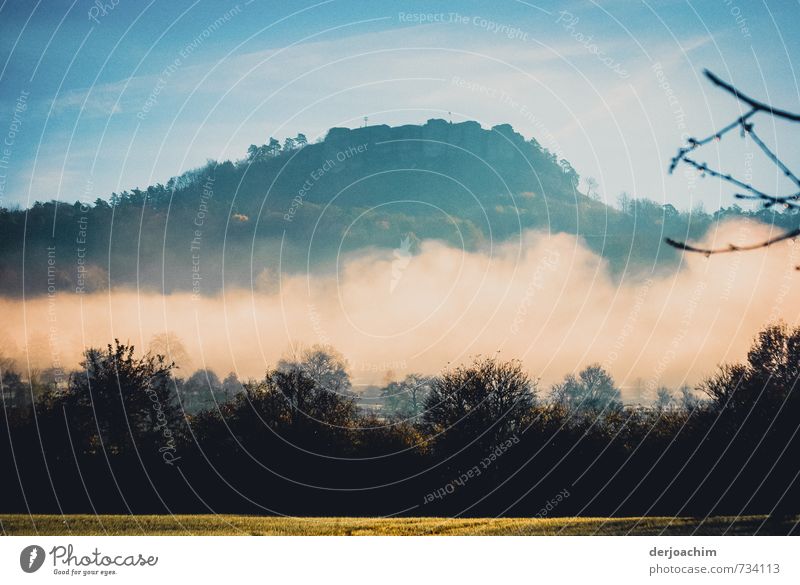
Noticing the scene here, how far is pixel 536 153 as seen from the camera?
148625 mm

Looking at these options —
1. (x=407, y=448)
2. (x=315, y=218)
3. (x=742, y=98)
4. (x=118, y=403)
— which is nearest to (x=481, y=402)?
(x=407, y=448)

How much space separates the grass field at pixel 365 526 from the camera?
16781 mm

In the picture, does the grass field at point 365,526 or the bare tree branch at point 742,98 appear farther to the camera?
the grass field at point 365,526

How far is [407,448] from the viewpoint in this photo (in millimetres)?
37281

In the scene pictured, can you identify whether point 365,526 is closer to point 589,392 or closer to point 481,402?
point 481,402

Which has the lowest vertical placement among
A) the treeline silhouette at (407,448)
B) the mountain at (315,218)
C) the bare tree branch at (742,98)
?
the treeline silhouette at (407,448)

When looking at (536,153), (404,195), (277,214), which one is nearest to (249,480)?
(277,214)

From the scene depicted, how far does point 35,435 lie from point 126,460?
4.67 metres

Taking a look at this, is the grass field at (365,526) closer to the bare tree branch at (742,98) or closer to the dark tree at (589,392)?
the bare tree branch at (742,98)

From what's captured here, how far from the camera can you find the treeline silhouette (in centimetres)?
3114

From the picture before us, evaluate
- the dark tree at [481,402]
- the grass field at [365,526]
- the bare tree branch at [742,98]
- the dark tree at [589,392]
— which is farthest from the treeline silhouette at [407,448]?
the bare tree branch at [742,98]

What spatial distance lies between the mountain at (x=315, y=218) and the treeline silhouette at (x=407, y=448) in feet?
22.1

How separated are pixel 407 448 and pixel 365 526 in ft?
59.9

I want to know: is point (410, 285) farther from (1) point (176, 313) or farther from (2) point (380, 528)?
(2) point (380, 528)
